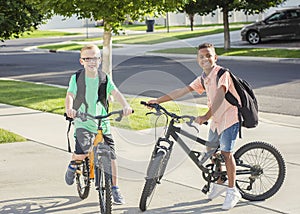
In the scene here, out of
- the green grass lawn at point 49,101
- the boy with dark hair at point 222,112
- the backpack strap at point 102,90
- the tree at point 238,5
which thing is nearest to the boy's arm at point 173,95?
the boy with dark hair at point 222,112

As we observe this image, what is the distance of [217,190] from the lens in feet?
22.0

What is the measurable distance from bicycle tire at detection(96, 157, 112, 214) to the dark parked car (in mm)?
25309

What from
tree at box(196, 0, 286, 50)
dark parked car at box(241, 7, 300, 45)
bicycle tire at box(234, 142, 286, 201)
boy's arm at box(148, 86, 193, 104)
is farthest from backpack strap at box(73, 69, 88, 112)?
dark parked car at box(241, 7, 300, 45)

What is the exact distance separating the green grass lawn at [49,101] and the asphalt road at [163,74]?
40 centimetres

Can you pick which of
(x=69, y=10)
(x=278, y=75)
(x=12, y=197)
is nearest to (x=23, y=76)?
(x=278, y=75)

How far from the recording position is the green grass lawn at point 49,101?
34.5 feet

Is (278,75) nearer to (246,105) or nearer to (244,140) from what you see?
(244,140)

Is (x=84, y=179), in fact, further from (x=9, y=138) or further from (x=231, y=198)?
(x=9, y=138)

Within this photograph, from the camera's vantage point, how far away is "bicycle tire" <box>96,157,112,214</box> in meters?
6.00

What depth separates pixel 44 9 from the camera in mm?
11617

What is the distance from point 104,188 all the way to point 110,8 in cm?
599

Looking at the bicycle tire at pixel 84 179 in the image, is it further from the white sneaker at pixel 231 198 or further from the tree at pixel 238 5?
the tree at pixel 238 5

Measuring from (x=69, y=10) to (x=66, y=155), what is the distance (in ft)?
12.1

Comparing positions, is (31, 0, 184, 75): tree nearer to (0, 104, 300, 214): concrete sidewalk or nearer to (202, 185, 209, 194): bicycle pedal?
(0, 104, 300, 214): concrete sidewalk
